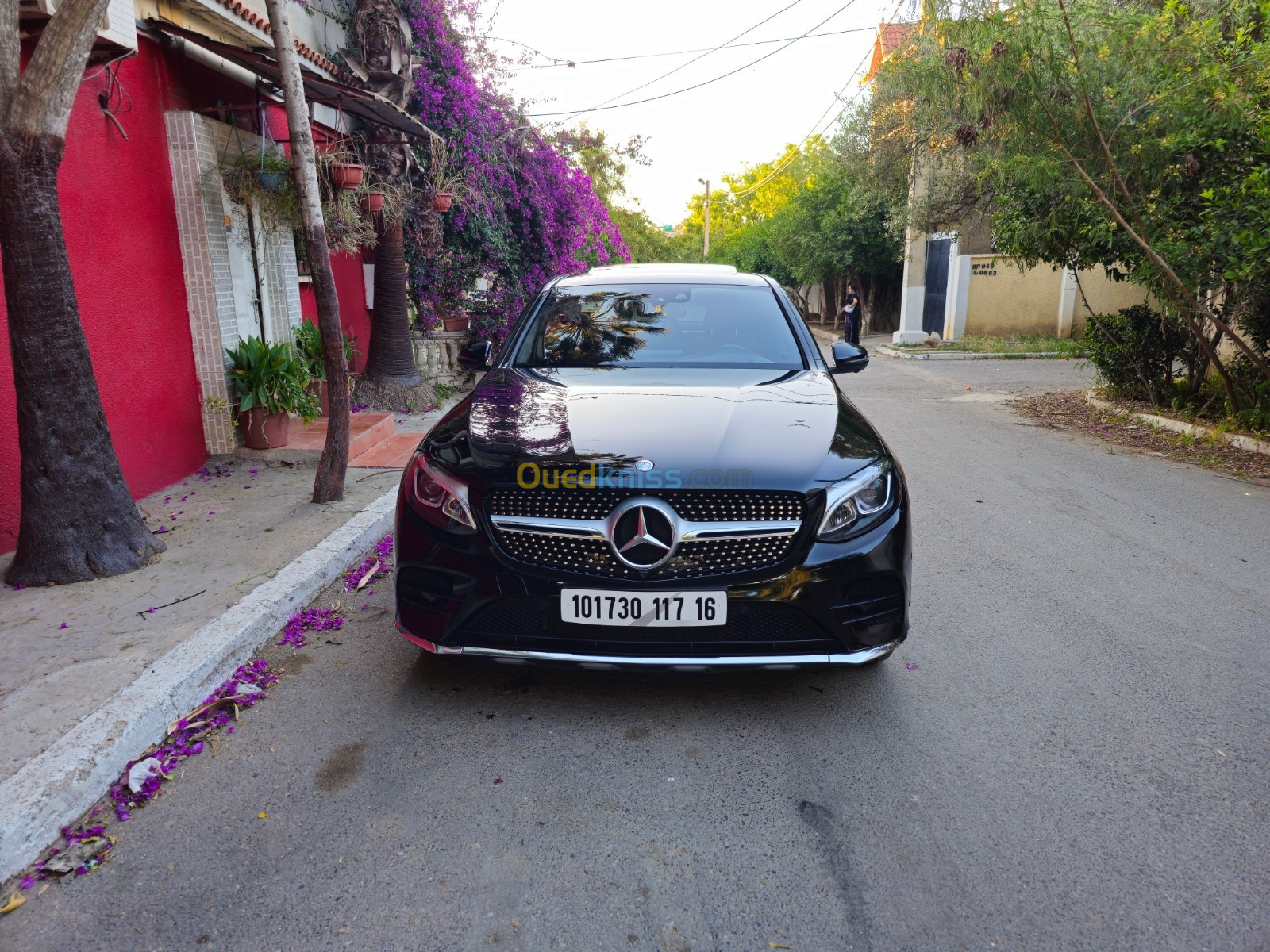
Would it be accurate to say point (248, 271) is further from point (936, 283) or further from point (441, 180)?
point (936, 283)

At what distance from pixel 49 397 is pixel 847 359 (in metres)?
3.85

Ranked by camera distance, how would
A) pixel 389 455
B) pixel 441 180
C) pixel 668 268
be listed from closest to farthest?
pixel 668 268 < pixel 389 455 < pixel 441 180

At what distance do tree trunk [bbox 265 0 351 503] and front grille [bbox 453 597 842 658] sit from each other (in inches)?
129

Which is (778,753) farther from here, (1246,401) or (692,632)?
(1246,401)

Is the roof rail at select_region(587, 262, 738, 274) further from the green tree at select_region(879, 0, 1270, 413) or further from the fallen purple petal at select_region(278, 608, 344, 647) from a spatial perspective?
the green tree at select_region(879, 0, 1270, 413)

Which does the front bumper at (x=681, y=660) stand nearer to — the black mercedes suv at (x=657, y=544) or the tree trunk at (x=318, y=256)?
the black mercedes suv at (x=657, y=544)

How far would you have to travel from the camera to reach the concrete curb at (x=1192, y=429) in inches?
318

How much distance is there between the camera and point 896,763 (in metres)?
2.95

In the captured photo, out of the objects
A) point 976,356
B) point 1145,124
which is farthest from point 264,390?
point 976,356

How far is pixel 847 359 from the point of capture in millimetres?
4543

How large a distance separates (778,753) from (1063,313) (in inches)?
850

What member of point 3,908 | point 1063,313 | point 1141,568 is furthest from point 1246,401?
point 1063,313

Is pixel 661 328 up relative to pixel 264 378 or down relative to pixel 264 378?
up

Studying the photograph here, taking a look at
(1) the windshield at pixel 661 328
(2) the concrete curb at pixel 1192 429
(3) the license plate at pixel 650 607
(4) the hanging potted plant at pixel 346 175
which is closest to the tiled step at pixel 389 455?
(4) the hanging potted plant at pixel 346 175
